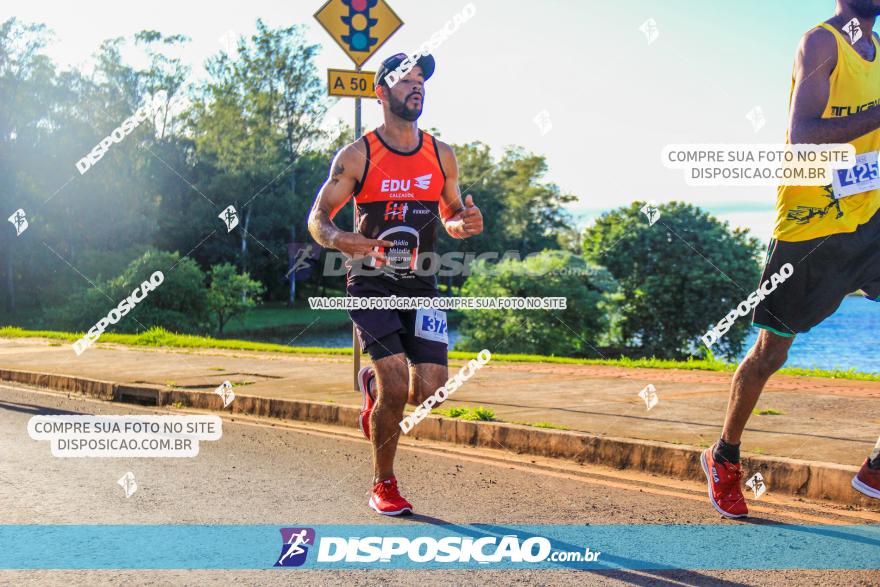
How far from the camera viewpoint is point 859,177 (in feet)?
15.2

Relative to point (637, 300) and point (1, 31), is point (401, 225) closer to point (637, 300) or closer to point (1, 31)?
point (637, 300)

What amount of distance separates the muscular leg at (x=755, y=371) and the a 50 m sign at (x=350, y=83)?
548cm

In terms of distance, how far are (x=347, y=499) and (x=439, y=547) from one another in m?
1.15

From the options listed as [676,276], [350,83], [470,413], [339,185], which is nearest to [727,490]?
[339,185]

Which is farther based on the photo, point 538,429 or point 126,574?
point 538,429

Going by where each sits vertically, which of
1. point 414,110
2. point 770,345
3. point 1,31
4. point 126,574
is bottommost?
point 126,574

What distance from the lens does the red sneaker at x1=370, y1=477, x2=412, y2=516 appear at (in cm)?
506

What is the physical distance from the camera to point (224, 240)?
5362 cm

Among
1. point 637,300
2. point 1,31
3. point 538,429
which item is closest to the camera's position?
point 538,429

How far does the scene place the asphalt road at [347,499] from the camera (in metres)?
4.00

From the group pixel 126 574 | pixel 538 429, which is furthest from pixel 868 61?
pixel 126 574

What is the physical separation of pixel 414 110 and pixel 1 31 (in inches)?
1970

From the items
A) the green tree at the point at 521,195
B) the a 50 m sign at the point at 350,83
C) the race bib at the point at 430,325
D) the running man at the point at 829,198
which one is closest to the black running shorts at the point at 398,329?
the race bib at the point at 430,325

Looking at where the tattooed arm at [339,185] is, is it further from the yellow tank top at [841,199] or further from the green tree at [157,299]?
the green tree at [157,299]
